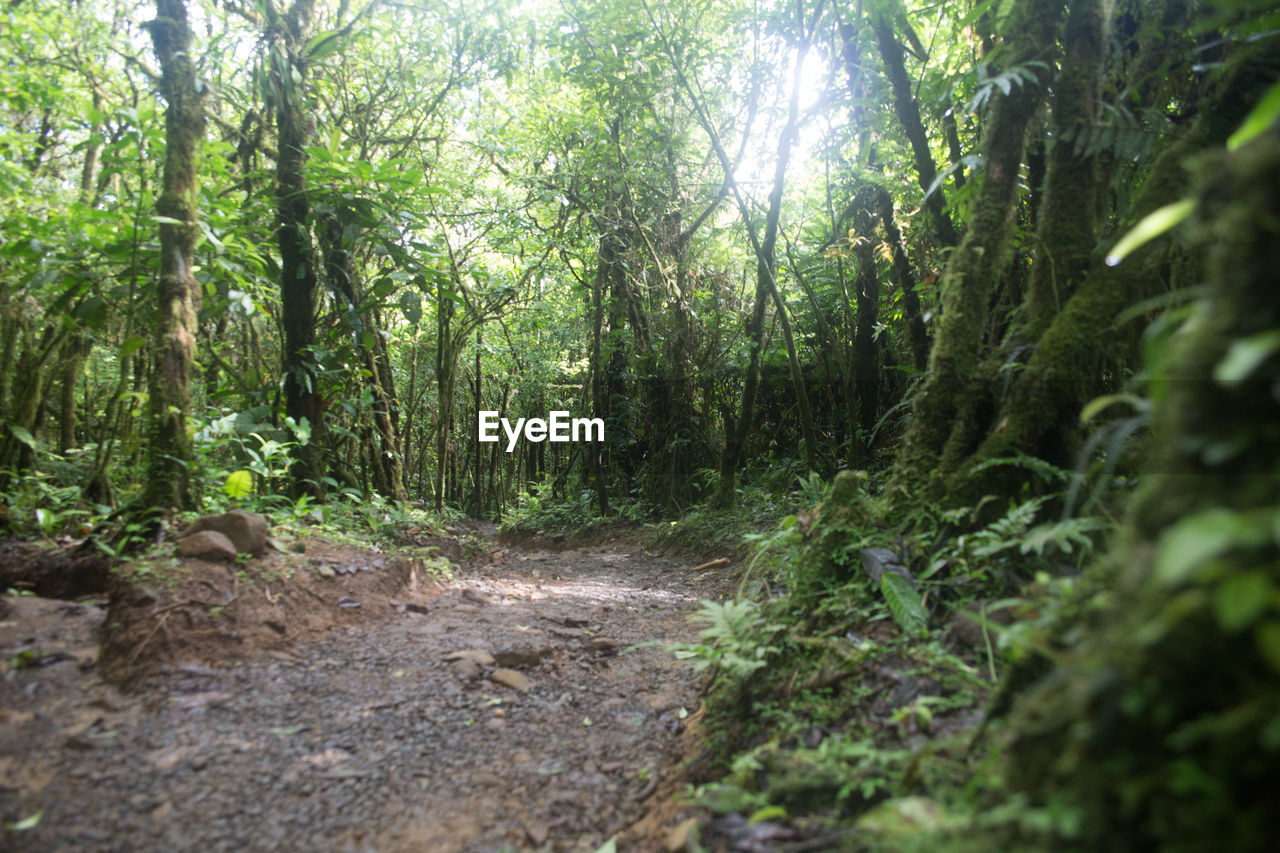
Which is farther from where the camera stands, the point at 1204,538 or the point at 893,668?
the point at 893,668

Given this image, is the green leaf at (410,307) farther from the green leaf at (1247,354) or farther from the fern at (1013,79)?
the green leaf at (1247,354)

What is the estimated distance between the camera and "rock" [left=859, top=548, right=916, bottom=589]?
2.43m

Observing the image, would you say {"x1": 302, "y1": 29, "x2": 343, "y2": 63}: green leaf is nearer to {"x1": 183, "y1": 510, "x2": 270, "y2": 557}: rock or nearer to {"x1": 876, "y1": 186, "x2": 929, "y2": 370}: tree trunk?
{"x1": 183, "y1": 510, "x2": 270, "y2": 557}: rock

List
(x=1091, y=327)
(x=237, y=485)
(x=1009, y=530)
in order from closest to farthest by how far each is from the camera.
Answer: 1. (x=1009, y=530)
2. (x=1091, y=327)
3. (x=237, y=485)

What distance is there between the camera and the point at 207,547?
3.16 m

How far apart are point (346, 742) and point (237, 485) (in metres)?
2.34

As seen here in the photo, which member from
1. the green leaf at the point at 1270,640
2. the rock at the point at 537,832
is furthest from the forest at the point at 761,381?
the rock at the point at 537,832

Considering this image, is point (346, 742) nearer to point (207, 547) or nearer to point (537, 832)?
point (537, 832)

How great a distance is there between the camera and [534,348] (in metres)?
11.4

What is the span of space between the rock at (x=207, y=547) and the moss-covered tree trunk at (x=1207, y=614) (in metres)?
3.45

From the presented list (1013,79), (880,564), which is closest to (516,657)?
(880,564)

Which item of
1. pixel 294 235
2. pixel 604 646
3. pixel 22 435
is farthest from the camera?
pixel 294 235

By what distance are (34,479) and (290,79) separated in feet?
11.2

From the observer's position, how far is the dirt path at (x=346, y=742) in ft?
5.84
